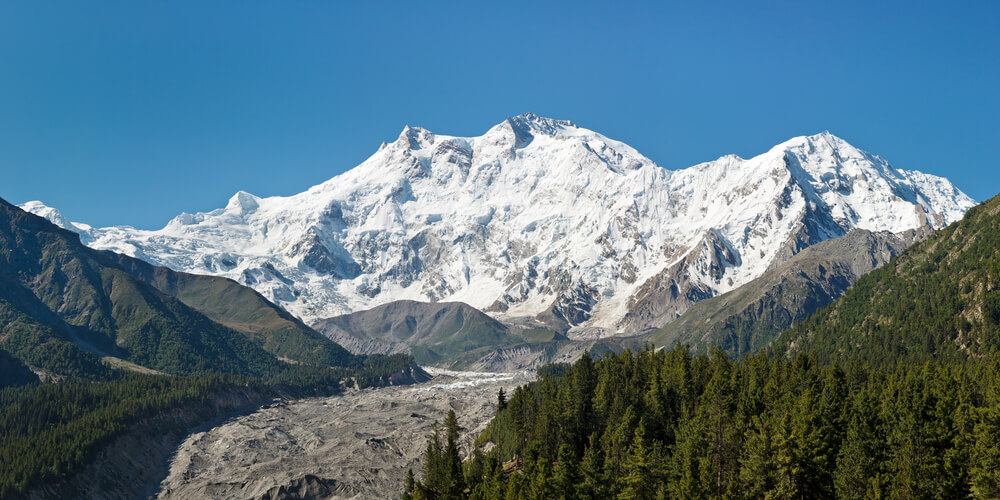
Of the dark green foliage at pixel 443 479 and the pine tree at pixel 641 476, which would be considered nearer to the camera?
the pine tree at pixel 641 476

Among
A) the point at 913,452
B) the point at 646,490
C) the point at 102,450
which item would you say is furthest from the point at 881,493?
the point at 102,450

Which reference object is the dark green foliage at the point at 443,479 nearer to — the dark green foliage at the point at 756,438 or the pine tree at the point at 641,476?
the dark green foliage at the point at 756,438

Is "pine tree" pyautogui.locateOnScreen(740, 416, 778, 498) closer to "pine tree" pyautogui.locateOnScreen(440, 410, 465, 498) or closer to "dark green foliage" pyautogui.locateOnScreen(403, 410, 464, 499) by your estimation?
"pine tree" pyautogui.locateOnScreen(440, 410, 465, 498)

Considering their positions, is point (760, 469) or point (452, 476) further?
point (452, 476)

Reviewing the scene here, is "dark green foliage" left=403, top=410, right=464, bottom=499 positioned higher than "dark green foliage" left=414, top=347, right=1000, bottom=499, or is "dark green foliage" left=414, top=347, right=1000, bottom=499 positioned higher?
"dark green foliage" left=414, top=347, right=1000, bottom=499

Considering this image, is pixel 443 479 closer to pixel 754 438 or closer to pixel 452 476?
pixel 452 476

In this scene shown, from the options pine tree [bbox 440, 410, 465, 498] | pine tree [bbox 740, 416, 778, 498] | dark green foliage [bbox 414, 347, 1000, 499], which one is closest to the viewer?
dark green foliage [bbox 414, 347, 1000, 499]

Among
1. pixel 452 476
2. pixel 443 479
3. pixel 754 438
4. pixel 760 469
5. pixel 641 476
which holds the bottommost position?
pixel 443 479

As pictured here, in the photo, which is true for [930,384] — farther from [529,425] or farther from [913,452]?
[529,425]

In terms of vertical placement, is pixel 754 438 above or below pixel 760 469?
above

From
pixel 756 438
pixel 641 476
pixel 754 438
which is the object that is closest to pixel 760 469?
pixel 756 438

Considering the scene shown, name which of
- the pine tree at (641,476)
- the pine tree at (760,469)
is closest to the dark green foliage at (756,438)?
the pine tree at (760,469)

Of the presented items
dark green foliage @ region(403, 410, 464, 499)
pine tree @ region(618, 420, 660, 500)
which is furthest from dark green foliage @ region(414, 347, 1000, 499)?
dark green foliage @ region(403, 410, 464, 499)
